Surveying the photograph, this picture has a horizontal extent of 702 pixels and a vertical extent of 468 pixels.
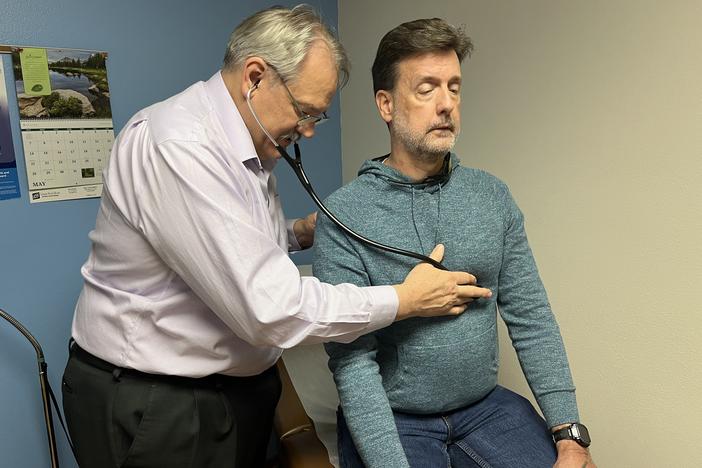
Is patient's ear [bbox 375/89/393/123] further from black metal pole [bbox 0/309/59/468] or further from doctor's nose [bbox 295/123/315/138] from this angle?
Answer: black metal pole [bbox 0/309/59/468]

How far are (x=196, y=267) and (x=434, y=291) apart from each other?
1.52ft

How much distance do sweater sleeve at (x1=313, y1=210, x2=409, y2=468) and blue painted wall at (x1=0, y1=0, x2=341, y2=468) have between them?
844mm

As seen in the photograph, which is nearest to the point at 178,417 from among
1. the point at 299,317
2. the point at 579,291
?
the point at 299,317

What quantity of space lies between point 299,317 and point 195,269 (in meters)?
0.20

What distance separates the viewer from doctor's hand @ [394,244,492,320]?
42.2 inches

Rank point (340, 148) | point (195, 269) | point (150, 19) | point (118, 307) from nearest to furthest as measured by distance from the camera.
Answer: point (195, 269) → point (118, 307) → point (150, 19) → point (340, 148)

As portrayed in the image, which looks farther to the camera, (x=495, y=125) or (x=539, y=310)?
(x=495, y=125)

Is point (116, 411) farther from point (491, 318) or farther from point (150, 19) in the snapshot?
point (150, 19)

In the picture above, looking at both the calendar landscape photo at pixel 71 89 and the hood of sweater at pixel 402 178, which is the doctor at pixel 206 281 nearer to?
the hood of sweater at pixel 402 178

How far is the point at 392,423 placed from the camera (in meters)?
1.11

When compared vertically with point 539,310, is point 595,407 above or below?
below

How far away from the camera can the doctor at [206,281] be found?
930 millimetres

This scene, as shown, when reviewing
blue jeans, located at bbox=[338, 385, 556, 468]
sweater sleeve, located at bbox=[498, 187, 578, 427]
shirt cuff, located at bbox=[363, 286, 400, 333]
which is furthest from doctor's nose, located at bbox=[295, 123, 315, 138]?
blue jeans, located at bbox=[338, 385, 556, 468]

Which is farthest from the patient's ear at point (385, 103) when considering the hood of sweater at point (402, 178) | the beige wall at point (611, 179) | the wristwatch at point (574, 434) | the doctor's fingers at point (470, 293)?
the wristwatch at point (574, 434)
